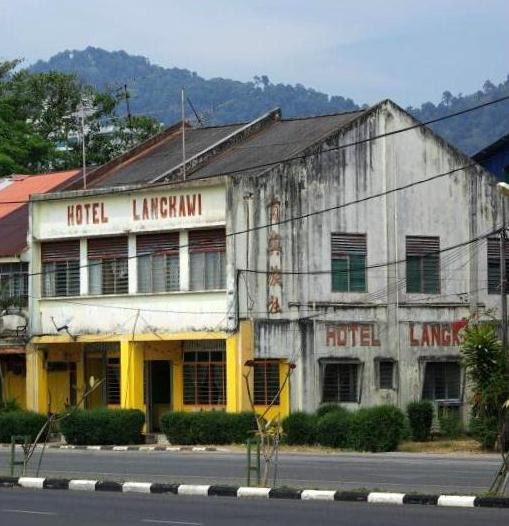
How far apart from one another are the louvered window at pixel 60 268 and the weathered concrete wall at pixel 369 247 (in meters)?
6.66

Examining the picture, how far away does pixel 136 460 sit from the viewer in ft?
112

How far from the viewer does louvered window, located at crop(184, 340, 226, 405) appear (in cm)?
4512

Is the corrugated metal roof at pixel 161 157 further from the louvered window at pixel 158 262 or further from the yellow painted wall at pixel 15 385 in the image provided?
the yellow painted wall at pixel 15 385

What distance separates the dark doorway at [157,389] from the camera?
47.0 meters

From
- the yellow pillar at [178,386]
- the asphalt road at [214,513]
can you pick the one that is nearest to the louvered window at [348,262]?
the yellow pillar at [178,386]

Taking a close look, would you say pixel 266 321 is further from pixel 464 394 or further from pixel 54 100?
pixel 54 100

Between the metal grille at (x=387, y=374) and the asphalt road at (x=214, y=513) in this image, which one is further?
the metal grille at (x=387, y=374)

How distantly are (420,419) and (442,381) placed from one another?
4.79 m

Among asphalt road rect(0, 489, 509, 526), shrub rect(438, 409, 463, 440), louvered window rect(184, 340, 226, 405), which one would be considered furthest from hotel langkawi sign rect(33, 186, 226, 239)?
asphalt road rect(0, 489, 509, 526)

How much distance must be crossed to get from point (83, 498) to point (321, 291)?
2233 centimetres

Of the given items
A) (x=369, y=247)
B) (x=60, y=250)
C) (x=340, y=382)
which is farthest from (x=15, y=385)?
(x=369, y=247)

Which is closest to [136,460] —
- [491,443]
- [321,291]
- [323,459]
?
[323,459]

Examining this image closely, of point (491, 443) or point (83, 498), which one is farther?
point (491, 443)

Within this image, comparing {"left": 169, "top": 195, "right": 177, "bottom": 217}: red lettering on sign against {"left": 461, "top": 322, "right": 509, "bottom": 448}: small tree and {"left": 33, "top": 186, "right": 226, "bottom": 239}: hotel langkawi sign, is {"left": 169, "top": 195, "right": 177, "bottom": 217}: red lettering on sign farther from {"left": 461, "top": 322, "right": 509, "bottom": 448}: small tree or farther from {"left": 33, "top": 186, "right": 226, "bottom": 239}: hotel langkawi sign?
{"left": 461, "top": 322, "right": 509, "bottom": 448}: small tree
